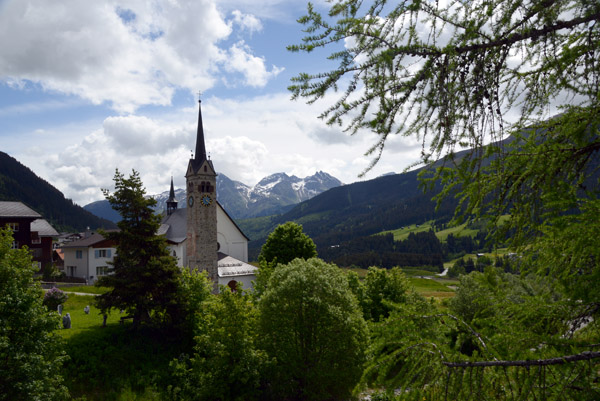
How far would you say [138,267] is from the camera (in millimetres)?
26594

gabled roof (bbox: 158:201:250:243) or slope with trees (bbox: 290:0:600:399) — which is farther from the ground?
gabled roof (bbox: 158:201:250:243)

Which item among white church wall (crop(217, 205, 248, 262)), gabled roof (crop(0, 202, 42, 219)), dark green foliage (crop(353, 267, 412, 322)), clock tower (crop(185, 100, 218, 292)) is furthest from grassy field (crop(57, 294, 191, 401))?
white church wall (crop(217, 205, 248, 262))

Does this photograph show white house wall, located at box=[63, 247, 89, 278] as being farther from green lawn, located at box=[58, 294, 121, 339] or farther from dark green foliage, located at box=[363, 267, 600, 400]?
dark green foliage, located at box=[363, 267, 600, 400]

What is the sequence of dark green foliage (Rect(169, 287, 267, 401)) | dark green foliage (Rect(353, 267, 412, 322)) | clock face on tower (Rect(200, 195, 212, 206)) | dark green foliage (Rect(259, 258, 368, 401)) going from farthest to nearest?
clock face on tower (Rect(200, 195, 212, 206))
dark green foliage (Rect(353, 267, 412, 322))
dark green foliage (Rect(259, 258, 368, 401))
dark green foliage (Rect(169, 287, 267, 401))

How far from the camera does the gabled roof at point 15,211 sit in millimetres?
54225

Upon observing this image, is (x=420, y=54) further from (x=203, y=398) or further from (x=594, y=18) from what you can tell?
(x=203, y=398)

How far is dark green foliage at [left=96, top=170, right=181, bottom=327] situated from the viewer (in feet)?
85.8

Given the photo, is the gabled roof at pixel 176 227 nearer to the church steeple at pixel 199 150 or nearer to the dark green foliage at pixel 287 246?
the church steeple at pixel 199 150

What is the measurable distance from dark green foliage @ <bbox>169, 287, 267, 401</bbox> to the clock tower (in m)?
25.7

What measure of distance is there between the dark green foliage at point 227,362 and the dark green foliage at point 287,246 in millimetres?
24893

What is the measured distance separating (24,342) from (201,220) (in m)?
32.6

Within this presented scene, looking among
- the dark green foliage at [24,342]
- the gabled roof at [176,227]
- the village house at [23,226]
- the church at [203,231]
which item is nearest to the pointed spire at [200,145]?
the church at [203,231]

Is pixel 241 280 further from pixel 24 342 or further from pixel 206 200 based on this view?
pixel 24 342

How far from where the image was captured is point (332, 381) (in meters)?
22.0
